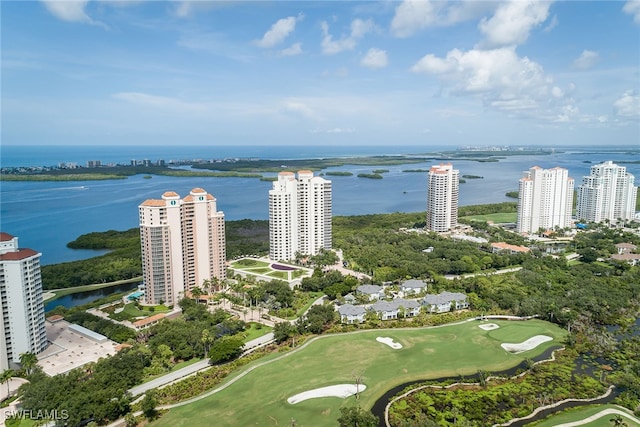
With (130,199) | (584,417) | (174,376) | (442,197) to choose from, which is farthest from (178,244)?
(130,199)

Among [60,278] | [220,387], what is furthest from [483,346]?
[60,278]

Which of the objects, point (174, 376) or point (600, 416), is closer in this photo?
point (600, 416)

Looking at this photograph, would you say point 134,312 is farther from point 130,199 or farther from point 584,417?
point 130,199

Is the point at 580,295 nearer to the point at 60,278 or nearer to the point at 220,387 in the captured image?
the point at 220,387

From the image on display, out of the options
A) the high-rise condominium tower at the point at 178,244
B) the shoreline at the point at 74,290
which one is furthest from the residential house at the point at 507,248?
the shoreline at the point at 74,290

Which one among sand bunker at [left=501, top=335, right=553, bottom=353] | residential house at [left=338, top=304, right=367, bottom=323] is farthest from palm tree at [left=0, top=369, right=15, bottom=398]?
sand bunker at [left=501, top=335, right=553, bottom=353]

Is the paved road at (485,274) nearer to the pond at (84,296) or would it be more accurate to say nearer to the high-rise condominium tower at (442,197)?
the high-rise condominium tower at (442,197)

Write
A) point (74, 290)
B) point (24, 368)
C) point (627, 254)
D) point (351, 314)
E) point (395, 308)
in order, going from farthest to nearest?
point (627, 254), point (74, 290), point (395, 308), point (351, 314), point (24, 368)
